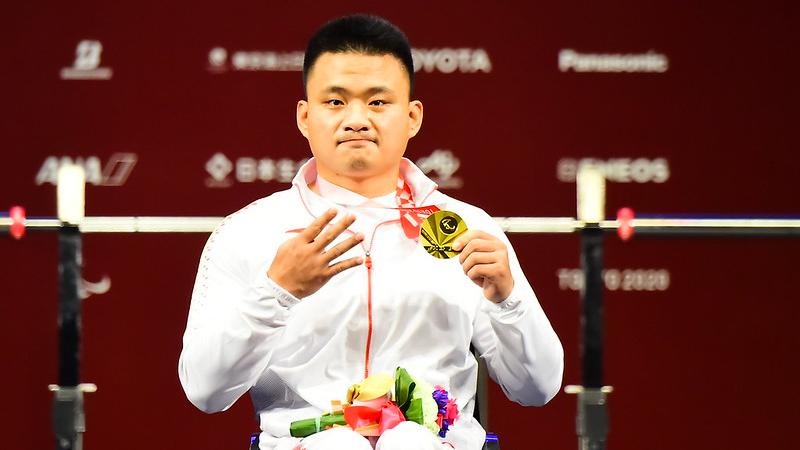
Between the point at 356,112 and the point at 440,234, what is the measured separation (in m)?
0.30

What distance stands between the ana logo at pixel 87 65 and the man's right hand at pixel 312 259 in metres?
2.13

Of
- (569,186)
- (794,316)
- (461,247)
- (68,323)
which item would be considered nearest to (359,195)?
(461,247)

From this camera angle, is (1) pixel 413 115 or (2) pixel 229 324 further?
(1) pixel 413 115

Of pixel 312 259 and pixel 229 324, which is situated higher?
pixel 312 259

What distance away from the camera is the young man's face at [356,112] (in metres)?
2.48

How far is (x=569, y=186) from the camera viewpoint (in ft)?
14.0

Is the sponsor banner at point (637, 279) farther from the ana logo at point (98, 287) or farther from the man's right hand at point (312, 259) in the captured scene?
the man's right hand at point (312, 259)

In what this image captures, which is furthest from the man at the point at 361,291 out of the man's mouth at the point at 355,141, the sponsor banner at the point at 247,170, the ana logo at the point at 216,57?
the ana logo at the point at 216,57

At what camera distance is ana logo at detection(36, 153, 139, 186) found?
4.18 meters

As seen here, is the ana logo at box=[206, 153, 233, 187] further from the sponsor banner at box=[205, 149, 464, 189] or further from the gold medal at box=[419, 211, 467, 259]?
the gold medal at box=[419, 211, 467, 259]

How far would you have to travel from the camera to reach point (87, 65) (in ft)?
13.8

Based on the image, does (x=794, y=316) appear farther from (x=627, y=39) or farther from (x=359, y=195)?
(x=359, y=195)

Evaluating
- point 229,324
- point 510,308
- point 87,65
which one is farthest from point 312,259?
point 87,65

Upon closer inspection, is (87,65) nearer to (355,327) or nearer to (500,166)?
(500,166)
